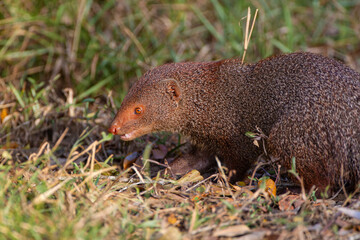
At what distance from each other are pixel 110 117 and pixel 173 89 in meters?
1.31

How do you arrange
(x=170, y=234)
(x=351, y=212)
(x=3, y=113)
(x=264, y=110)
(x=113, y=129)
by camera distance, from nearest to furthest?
1. (x=170, y=234)
2. (x=351, y=212)
3. (x=264, y=110)
4. (x=113, y=129)
5. (x=3, y=113)

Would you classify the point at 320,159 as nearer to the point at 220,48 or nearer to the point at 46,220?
the point at 46,220

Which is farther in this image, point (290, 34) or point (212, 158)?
point (290, 34)

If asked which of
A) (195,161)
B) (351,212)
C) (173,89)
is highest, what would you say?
(173,89)

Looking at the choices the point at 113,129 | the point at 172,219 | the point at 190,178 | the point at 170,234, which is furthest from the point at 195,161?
the point at 170,234

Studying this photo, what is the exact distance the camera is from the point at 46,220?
232 centimetres

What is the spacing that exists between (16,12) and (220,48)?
278 cm

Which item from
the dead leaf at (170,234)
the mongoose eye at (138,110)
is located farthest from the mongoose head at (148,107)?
the dead leaf at (170,234)

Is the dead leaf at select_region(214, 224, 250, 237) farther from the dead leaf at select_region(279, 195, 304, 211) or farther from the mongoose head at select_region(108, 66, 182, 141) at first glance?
the mongoose head at select_region(108, 66, 182, 141)

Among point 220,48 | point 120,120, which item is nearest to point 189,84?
point 120,120

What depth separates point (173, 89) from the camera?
3.82 metres

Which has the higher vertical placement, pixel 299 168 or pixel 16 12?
pixel 16 12

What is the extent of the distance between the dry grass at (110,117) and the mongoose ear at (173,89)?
0.54 m

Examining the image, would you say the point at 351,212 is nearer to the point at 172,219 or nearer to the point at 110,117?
the point at 172,219
